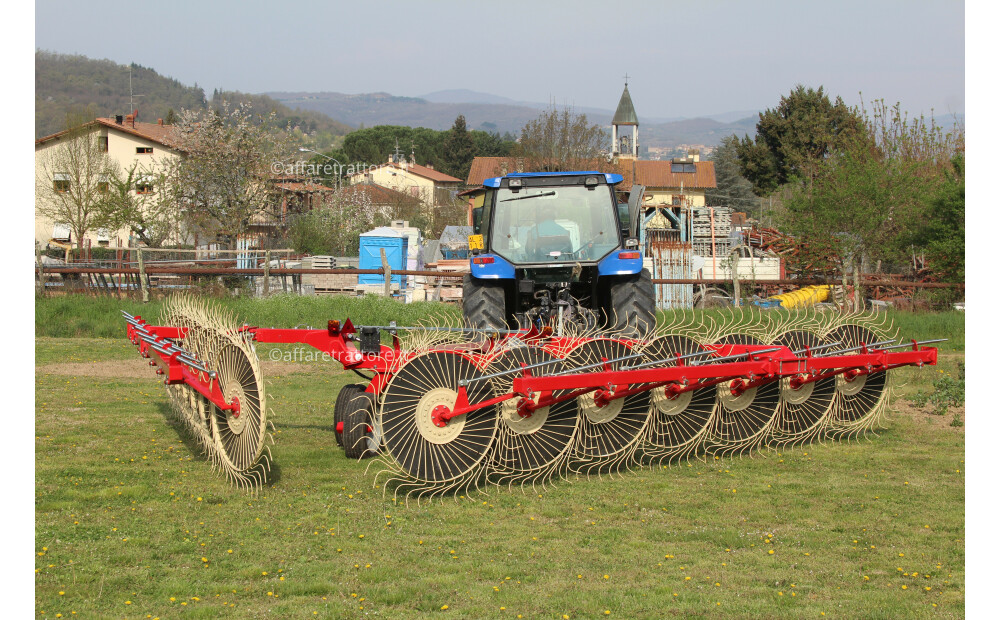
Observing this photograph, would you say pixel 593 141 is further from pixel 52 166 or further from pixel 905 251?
pixel 52 166

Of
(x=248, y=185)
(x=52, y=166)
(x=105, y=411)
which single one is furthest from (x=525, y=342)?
(x=52, y=166)

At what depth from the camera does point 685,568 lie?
418cm

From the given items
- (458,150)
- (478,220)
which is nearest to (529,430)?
(478,220)

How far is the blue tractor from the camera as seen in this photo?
7.05 m

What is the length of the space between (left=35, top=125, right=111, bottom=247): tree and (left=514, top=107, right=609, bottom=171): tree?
14.9m

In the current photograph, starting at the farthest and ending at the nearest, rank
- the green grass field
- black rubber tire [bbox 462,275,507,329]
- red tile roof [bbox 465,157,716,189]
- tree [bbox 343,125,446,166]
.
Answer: tree [bbox 343,125,446,166], red tile roof [bbox 465,157,716,189], black rubber tire [bbox 462,275,507,329], the green grass field

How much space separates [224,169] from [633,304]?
26875 mm

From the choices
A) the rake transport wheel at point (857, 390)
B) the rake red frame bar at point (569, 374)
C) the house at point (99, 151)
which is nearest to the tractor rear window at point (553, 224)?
the rake red frame bar at point (569, 374)

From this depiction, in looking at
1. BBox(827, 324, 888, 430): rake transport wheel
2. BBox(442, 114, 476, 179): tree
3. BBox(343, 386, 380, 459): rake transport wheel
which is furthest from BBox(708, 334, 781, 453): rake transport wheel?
BBox(442, 114, 476, 179): tree

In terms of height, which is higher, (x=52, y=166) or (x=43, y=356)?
(x=52, y=166)

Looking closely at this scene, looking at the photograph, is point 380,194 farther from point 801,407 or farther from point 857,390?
point 801,407

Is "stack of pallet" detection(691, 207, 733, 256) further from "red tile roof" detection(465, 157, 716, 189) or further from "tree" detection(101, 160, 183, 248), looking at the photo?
"red tile roof" detection(465, 157, 716, 189)

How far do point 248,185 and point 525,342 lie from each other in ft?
88.6

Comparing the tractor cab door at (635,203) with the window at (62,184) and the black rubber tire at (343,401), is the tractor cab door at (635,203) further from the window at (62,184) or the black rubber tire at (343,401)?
the window at (62,184)
